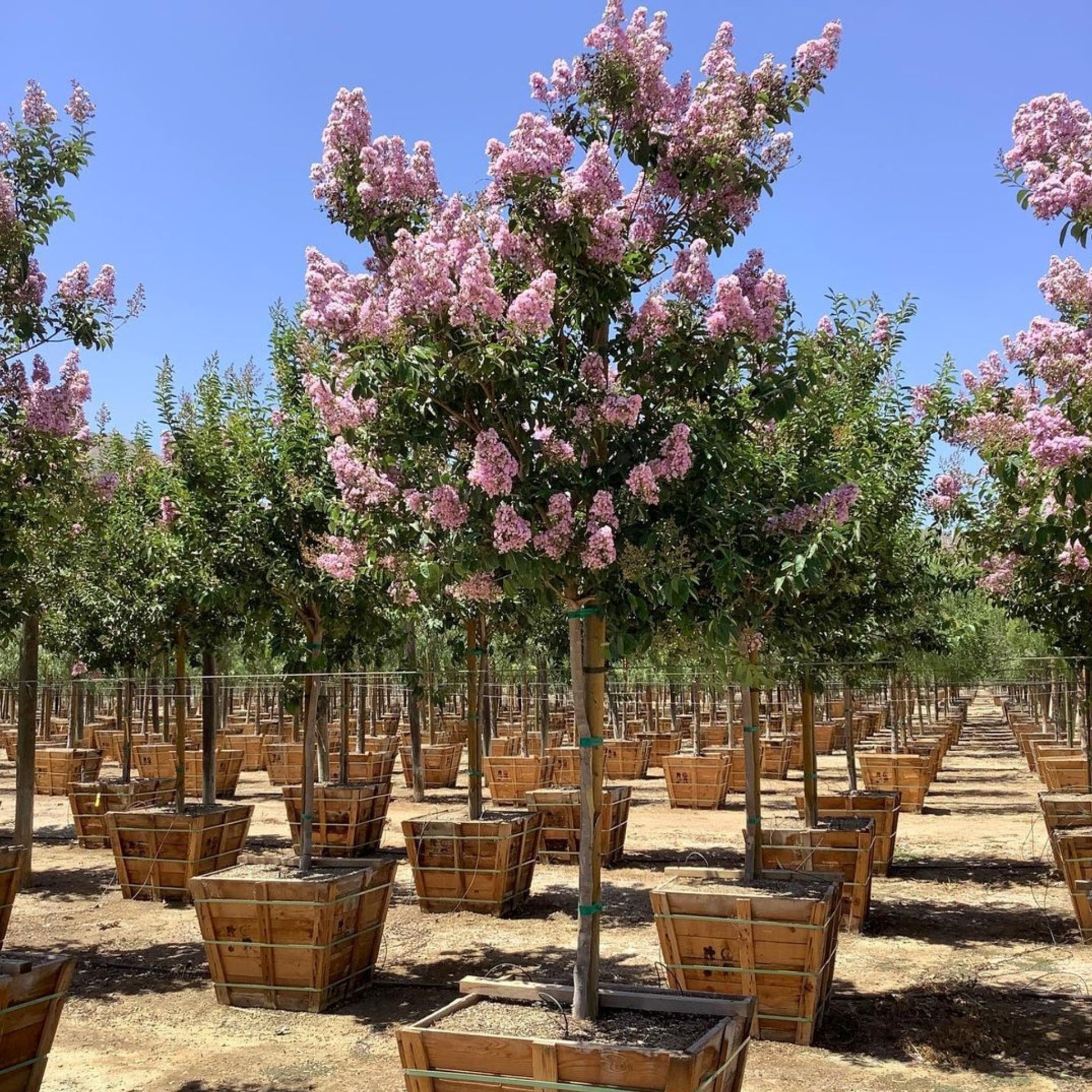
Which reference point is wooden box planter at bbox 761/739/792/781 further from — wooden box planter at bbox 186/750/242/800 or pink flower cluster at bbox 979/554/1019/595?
pink flower cluster at bbox 979/554/1019/595

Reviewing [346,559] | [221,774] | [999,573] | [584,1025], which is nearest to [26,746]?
[346,559]

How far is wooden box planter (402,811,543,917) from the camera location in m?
10.6

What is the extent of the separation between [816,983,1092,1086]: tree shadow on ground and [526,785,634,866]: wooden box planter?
573cm

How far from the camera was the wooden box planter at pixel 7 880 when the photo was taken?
8766 millimetres

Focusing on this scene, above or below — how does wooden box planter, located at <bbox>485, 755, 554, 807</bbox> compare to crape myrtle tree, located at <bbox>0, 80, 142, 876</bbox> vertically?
below

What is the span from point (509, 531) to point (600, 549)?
0.38 meters

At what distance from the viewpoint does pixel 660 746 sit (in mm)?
25859

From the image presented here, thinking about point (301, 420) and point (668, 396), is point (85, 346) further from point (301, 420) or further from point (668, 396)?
point (668, 396)

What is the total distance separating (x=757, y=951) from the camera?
7.09 metres

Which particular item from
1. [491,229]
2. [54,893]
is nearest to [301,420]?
[491,229]

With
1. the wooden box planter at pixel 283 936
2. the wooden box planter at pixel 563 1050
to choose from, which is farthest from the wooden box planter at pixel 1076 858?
the wooden box planter at pixel 283 936

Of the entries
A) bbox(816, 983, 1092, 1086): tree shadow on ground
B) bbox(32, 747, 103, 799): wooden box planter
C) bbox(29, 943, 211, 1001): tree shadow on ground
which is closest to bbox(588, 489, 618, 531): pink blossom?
bbox(816, 983, 1092, 1086): tree shadow on ground

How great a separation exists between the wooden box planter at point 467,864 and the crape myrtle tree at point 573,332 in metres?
5.37

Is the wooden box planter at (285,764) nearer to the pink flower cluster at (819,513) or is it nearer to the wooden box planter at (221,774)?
the wooden box planter at (221,774)
